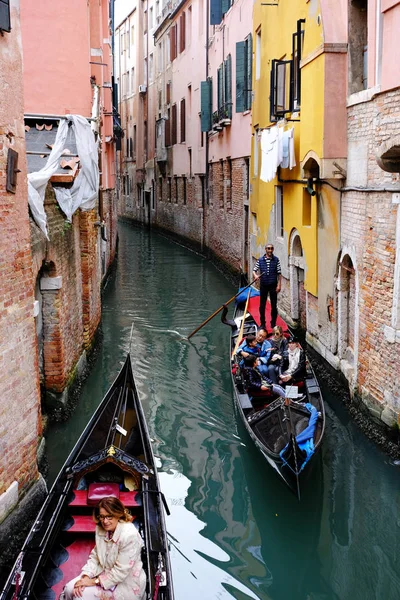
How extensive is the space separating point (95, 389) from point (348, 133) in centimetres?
435

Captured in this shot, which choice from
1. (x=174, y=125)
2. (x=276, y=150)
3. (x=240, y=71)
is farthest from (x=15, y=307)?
(x=174, y=125)

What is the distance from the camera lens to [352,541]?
5.79 metres

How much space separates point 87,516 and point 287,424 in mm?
2206

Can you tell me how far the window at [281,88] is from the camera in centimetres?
1111

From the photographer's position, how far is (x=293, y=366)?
8.14m

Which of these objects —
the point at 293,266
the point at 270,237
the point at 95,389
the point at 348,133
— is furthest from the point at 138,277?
the point at 348,133

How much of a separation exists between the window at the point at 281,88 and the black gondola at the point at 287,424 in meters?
4.44

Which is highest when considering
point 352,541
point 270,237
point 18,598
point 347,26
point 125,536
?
point 347,26

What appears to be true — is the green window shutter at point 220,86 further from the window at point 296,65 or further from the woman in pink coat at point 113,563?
the woman in pink coat at point 113,563

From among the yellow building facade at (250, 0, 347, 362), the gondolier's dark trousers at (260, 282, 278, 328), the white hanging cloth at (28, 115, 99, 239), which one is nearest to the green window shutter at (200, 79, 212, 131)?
the yellow building facade at (250, 0, 347, 362)

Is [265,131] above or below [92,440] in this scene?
above

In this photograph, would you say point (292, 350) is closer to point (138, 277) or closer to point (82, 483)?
point (82, 483)

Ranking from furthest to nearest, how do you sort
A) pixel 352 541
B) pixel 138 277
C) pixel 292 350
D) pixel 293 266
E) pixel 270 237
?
pixel 138 277 → pixel 270 237 → pixel 293 266 → pixel 292 350 → pixel 352 541

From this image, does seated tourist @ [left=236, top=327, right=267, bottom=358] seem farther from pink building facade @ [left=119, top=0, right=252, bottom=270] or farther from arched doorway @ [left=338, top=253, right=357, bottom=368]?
pink building facade @ [left=119, top=0, right=252, bottom=270]
